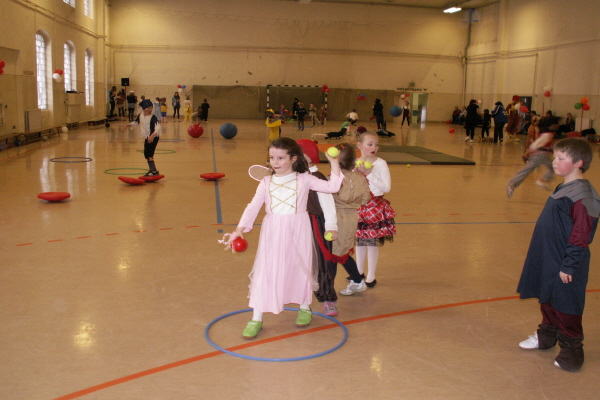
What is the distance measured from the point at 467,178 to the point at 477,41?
26281mm

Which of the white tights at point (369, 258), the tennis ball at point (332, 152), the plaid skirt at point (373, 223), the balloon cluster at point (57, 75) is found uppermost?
the balloon cluster at point (57, 75)

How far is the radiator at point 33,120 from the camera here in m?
18.7

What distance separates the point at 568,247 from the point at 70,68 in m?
25.5

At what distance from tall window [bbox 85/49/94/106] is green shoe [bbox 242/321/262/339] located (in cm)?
2662

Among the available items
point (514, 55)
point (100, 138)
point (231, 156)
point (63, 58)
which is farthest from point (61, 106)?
point (514, 55)

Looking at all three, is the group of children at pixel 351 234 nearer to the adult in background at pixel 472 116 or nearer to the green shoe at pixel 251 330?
the green shoe at pixel 251 330

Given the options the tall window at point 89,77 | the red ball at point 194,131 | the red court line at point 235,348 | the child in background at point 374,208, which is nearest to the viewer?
Answer: the red court line at point 235,348

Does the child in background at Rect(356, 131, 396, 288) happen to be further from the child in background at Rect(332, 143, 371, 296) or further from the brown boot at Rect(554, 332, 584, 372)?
the brown boot at Rect(554, 332, 584, 372)

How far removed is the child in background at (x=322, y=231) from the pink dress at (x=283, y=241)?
16 cm

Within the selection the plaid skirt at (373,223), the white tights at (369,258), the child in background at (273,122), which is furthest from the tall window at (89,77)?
the plaid skirt at (373,223)

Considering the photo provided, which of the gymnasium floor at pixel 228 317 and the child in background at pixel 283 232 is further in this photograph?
the child in background at pixel 283 232

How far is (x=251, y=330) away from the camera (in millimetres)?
3914

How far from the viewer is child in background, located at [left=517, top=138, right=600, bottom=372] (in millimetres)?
3445

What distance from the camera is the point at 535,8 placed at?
28.9 m
